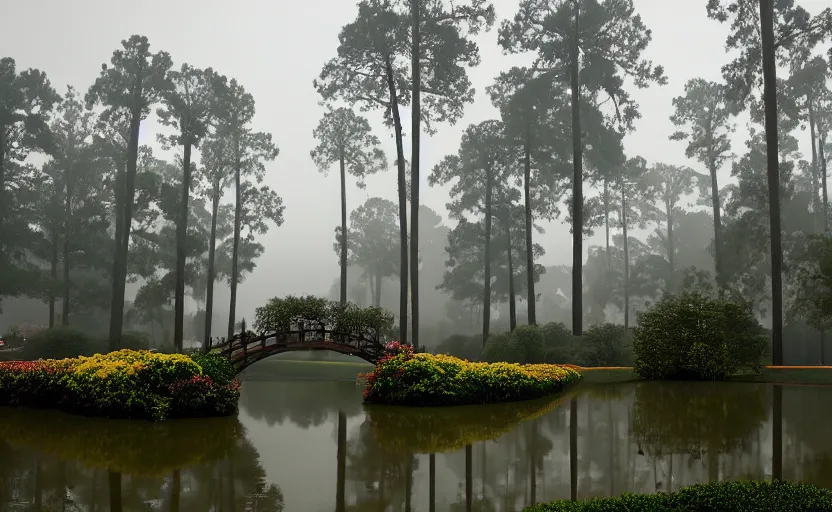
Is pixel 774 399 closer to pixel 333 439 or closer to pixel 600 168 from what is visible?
pixel 333 439

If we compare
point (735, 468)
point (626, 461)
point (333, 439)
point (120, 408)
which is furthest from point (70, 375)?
point (735, 468)

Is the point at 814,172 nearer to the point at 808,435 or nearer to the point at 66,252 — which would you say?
the point at 808,435

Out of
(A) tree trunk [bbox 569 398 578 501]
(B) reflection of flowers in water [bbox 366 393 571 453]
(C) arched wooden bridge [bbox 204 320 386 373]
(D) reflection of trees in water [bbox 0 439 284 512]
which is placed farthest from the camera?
(C) arched wooden bridge [bbox 204 320 386 373]

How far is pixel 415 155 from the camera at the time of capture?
30.7 metres

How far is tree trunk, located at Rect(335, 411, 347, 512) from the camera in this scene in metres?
7.93

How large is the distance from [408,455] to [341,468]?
4.39ft

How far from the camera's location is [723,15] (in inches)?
1109

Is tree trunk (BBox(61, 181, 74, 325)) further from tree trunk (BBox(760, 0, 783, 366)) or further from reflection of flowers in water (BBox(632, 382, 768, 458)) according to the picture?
tree trunk (BBox(760, 0, 783, 366))

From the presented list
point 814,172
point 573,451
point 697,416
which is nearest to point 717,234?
point 814,172

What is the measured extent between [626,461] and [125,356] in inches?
530

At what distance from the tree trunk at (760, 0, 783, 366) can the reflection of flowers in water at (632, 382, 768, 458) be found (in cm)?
531

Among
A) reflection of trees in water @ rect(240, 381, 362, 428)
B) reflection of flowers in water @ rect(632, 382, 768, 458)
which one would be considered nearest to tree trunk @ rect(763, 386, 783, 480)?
reflection of flowers in water @ rect(632, 382, 768, 458)

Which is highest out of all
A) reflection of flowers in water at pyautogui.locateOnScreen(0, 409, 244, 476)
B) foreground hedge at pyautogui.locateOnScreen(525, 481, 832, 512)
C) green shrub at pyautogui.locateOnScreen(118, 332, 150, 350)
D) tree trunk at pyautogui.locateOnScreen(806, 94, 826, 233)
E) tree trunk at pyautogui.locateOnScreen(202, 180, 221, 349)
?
tree trunk at pyautogui.locateOnScreen(806, 94, 826, 233)

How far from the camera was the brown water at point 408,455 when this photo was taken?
27.0 ft
